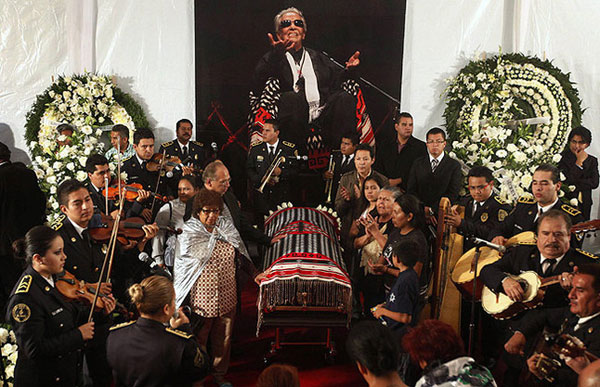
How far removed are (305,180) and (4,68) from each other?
467 cm

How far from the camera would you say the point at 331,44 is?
782 centimetres

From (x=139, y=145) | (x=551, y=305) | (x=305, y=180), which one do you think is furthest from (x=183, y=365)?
(x=305, y=180)

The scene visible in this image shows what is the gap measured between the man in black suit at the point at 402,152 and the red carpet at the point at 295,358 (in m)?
2.64

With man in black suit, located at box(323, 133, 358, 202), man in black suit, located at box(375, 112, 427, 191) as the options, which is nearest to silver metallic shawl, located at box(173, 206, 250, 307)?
man in black suit, located at box(323, 133, 358, 202)

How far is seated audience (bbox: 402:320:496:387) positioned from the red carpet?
2.10 meters

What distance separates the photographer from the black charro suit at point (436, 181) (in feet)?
21.3

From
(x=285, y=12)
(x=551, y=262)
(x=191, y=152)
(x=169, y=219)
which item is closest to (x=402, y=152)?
(x=285, y=12)

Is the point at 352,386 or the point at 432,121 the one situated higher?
the point at 432,121

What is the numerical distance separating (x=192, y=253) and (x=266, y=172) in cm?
306

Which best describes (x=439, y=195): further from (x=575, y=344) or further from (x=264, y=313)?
(x=575, y=344)

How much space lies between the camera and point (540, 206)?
4.67 meters

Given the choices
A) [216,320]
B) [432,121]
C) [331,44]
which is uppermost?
[331,44]

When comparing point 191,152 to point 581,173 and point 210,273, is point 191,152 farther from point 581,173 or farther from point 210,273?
point 581,173

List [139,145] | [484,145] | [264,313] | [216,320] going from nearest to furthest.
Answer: [216,320]
[264,313]
[139,145]
[484,145]
